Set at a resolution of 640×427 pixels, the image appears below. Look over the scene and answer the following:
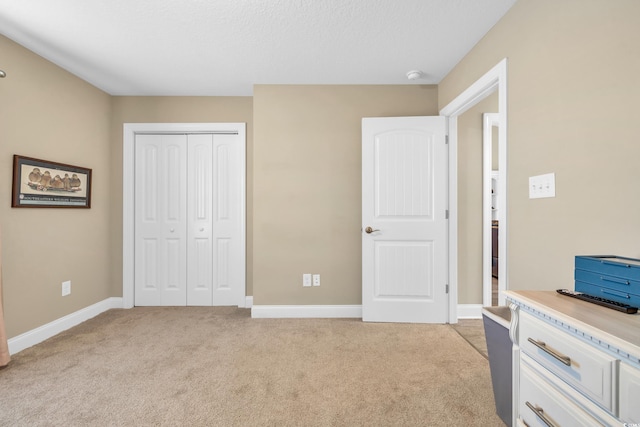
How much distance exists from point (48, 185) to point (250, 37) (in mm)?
2249

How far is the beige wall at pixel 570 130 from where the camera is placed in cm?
120

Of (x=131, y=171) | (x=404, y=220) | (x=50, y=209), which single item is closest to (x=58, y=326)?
(x=50, y=209)

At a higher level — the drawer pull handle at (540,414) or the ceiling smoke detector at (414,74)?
the ceiling smoke detector at (414,74)

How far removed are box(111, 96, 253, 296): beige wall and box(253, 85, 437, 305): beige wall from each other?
385mm

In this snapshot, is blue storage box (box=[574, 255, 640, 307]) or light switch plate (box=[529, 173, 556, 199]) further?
light switch plate (box=[529, 173, 556, 199])

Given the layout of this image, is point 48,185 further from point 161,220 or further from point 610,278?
point 610,278

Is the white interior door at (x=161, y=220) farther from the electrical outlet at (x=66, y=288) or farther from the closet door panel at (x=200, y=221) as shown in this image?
the electrical outlet at (x=66, y=288)

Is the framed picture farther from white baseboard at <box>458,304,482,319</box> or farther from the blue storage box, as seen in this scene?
white baseboard at <box>458,304,482,319</box>

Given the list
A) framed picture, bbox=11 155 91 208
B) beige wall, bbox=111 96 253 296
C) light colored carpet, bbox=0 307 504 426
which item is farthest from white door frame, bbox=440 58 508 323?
framed picture, bbox=11 155 91 208

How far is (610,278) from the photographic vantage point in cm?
103

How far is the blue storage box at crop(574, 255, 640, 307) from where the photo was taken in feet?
3.13

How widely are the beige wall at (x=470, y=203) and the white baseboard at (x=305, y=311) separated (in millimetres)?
1174

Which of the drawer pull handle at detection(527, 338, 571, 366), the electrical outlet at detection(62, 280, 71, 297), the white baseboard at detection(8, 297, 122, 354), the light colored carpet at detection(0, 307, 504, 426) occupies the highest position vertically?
the drawer pull handle at detection(527, 338, 571, 366)

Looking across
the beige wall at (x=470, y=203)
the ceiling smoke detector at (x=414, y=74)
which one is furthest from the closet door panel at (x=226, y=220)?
the beige wall at (x=470, y=203)
